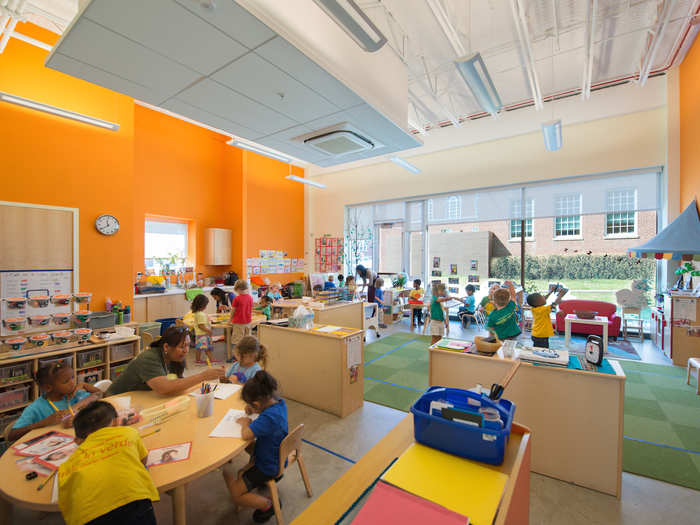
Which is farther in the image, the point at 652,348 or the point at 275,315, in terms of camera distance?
the point at 275,315

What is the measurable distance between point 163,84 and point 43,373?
252 cm

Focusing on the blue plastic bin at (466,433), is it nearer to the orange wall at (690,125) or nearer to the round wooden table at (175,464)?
the round wooden table at (175,464)

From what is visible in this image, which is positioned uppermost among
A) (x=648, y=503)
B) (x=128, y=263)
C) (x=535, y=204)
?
(x=535, y=204)

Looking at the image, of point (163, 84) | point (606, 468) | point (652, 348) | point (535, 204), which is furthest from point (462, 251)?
point (163, 84)

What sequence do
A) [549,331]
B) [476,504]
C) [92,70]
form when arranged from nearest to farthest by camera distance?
[476,504], [92,70], [549,331]

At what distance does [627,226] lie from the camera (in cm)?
645

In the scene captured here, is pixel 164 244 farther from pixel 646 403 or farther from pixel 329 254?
pixel 646 403

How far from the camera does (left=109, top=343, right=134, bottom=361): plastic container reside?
3898mm

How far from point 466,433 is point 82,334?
4203mm

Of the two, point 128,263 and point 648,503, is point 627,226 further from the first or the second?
point 128,263

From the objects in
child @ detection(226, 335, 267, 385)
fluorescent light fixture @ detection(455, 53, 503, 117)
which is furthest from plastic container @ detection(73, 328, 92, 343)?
fluorescent light fixture @ detection(455, 53, 503, 117)

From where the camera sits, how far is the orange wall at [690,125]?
4.92 m

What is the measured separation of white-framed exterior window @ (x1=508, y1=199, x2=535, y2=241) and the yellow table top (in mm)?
7266

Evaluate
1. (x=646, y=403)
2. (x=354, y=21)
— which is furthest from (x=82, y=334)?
(x=646, y=403)
